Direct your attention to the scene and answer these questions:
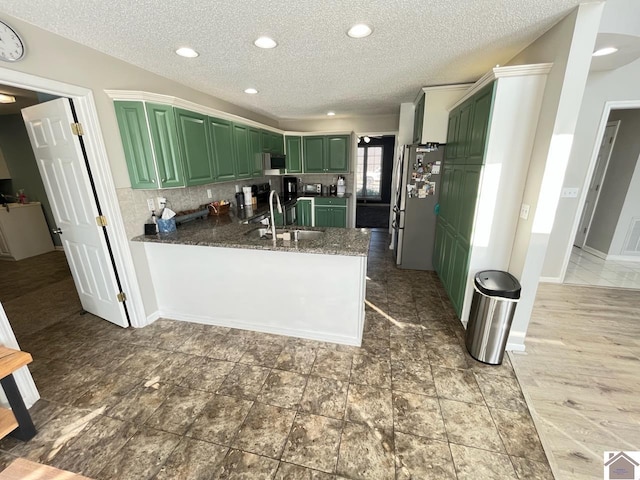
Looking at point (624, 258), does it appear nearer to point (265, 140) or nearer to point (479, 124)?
point (479, 124)

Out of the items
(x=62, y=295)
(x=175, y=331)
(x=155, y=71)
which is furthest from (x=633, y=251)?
(x=62, y=295)

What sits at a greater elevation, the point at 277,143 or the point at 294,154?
the point at 277,143

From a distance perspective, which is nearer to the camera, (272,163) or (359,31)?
(359,31)

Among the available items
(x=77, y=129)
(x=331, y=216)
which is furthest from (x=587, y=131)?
(x=77, y=129)

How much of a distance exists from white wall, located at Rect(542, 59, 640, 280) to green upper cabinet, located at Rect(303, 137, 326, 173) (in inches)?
150

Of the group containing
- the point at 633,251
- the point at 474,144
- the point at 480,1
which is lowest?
the point at 633,251

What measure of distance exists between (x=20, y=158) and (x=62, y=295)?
3446 millimetres

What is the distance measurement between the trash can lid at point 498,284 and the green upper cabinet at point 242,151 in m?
3.17

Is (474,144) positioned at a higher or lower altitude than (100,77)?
lower

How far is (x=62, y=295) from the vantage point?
132 inches

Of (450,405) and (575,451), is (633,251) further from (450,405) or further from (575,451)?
(450,405)

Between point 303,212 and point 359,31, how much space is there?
3.84 metres

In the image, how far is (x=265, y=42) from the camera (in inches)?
78.5

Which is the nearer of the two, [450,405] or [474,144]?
[450,405]
